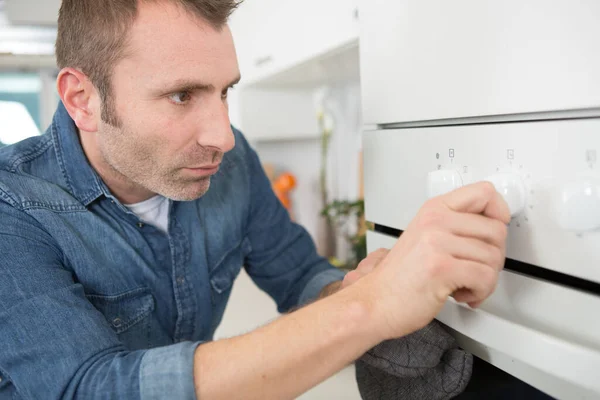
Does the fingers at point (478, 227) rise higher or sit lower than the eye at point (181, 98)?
lower

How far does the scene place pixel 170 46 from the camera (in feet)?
2.18

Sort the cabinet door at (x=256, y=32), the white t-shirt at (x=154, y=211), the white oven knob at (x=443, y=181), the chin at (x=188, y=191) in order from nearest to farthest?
the white oven knob at (x=443, y=181), the chin at (x=188, y=191), the white t-shirt at (x=154, y=211), the cabinet door at (x=256, y=32)

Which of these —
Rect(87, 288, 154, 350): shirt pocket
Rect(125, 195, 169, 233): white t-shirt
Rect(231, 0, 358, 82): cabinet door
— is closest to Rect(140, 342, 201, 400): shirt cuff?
Rect(87, 288, 154, 350): shirt pocket

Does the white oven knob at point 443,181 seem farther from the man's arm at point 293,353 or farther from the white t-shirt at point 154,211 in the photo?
the white t-shirt at point 154,211

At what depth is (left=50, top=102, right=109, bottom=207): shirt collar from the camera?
2.61ft

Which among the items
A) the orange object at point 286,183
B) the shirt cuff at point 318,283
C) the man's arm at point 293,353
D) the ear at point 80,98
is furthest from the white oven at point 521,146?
the orange object at point 286,183

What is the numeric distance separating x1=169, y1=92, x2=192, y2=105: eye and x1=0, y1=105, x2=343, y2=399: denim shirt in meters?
0.22

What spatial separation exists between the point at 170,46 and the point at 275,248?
49 cm

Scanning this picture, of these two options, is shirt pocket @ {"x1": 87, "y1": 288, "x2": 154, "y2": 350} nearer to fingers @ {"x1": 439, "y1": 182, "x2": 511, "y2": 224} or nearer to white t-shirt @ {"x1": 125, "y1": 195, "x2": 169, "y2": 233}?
white t-shirt @ {"x1": 125, "y1": 195, "x2": 169, "y2": 233}

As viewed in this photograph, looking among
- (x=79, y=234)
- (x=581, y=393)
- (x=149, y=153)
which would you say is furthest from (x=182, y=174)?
(x=581, y=393)

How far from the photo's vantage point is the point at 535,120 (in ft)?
1.43

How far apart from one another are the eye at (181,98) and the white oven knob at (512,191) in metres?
0.42

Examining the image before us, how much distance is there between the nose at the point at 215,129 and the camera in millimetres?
703

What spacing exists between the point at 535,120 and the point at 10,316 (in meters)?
0.57
